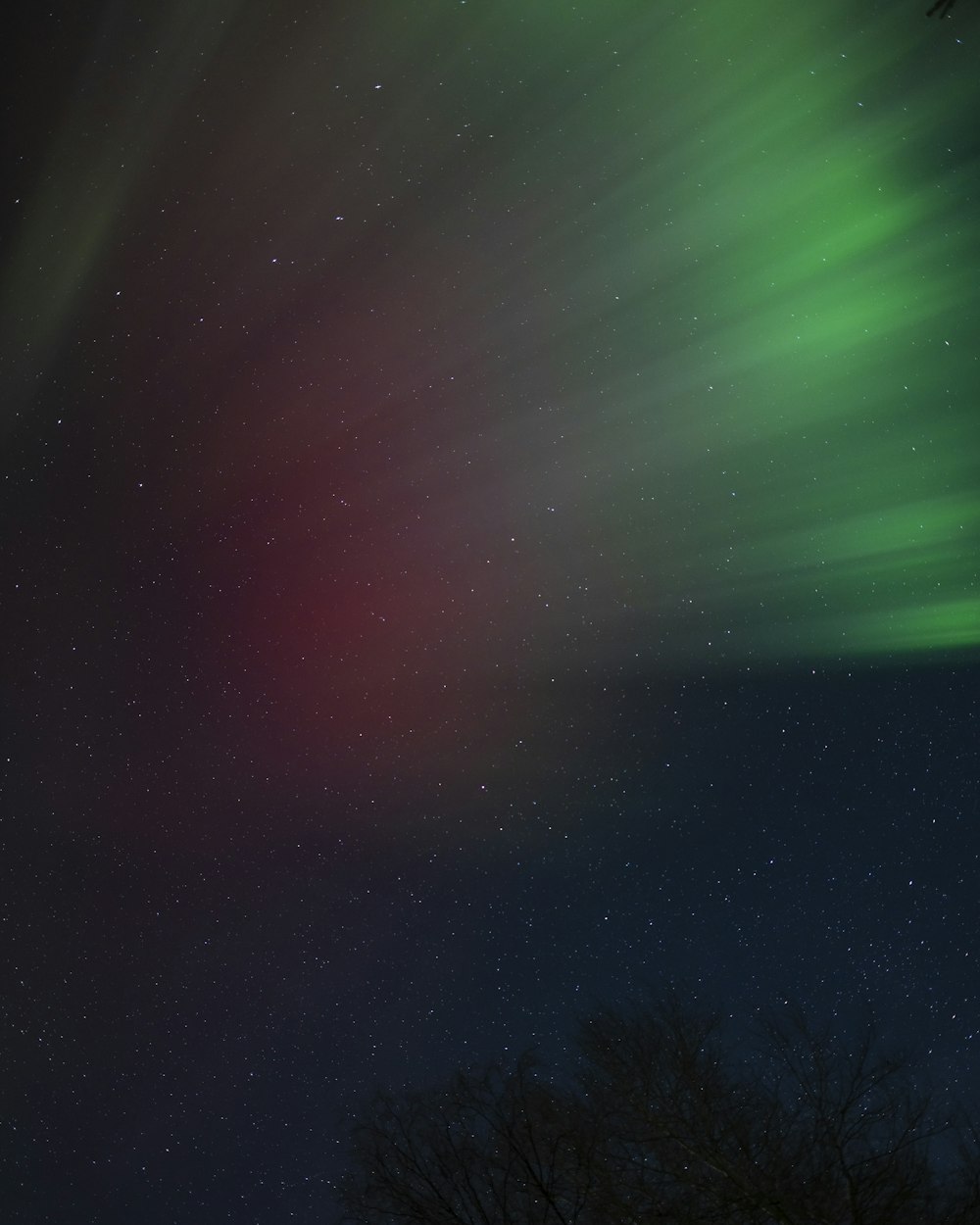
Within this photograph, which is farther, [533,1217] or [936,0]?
[533,1217]

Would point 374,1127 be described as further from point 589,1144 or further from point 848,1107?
point 848,1107

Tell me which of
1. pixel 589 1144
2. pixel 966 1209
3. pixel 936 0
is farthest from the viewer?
pixel 589 1144

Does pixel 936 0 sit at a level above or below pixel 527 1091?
above

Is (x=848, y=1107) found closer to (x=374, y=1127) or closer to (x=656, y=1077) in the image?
(x=656, y=1077)

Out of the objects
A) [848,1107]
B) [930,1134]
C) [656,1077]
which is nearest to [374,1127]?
[656,1077]

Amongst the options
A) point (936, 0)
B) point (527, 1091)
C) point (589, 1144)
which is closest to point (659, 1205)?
point (589, 1144)

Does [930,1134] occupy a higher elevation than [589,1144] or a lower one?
lower

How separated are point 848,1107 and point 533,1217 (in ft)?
12.2

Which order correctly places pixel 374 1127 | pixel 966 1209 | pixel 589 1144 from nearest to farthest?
pixel 966 1209 < pixel 589 1144 < pixel 374 1127

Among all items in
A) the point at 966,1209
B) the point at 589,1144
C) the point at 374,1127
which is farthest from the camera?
the point at 374,1127

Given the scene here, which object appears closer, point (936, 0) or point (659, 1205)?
point (936, 0)

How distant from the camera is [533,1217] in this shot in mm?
11547

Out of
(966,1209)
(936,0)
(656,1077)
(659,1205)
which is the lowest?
(966,1209)

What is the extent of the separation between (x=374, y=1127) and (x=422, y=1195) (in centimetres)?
111
